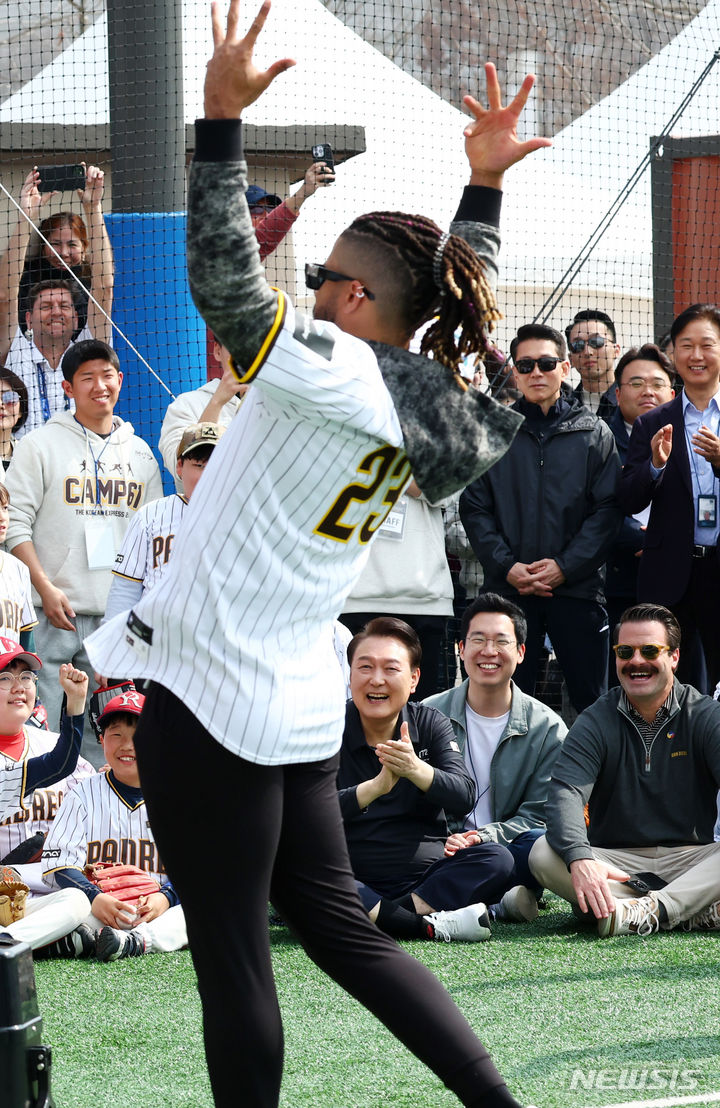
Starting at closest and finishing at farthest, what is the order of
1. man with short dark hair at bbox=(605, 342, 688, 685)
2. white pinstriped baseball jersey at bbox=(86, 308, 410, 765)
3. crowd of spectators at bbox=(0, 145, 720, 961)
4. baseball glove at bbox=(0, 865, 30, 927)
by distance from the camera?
white pinstriped baseball jersey at bbox=(86, 308, 410, 765)
baseball glove at bbox=(0, 865, 30, 927)
crowd of spectators at bbox=(0, 145, 720, 961)
man with short dark hair at bbox=(605, 342, 688, 685)

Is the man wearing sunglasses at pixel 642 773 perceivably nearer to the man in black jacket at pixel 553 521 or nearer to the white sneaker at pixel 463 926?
the white sneaker at pixel 463 926

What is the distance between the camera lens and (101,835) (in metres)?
4.73

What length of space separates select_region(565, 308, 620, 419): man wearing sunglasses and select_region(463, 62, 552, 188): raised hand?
4.89m

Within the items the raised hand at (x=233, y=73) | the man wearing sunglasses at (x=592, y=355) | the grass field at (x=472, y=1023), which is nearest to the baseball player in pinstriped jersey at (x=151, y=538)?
the grass field at (x=472, y=1023)

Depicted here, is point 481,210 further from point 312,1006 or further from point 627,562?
point 627,562

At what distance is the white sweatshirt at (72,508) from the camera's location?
588 centimetres

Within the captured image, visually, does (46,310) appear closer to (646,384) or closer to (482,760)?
(646,384)

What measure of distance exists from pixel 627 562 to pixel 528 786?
4.50 feet

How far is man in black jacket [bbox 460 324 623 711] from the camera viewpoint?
5918 millimetres

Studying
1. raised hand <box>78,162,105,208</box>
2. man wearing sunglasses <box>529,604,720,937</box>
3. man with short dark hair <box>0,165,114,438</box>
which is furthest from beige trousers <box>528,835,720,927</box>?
raised hand <box>78,162,105,208</box>

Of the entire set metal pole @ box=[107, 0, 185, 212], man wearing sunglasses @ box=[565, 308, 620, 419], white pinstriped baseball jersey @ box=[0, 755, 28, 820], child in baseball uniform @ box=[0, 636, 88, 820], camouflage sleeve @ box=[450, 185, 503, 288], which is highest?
metal pole @ box=[107, 0, 185, 212]

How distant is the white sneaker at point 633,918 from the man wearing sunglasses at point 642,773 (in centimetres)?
13

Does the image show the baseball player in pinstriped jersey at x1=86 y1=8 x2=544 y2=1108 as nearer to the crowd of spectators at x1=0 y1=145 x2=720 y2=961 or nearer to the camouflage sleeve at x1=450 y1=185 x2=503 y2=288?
the camouflage sleeve at x1=450 y1=185 x2=503 y2=288

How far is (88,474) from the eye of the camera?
5938 millimetres
